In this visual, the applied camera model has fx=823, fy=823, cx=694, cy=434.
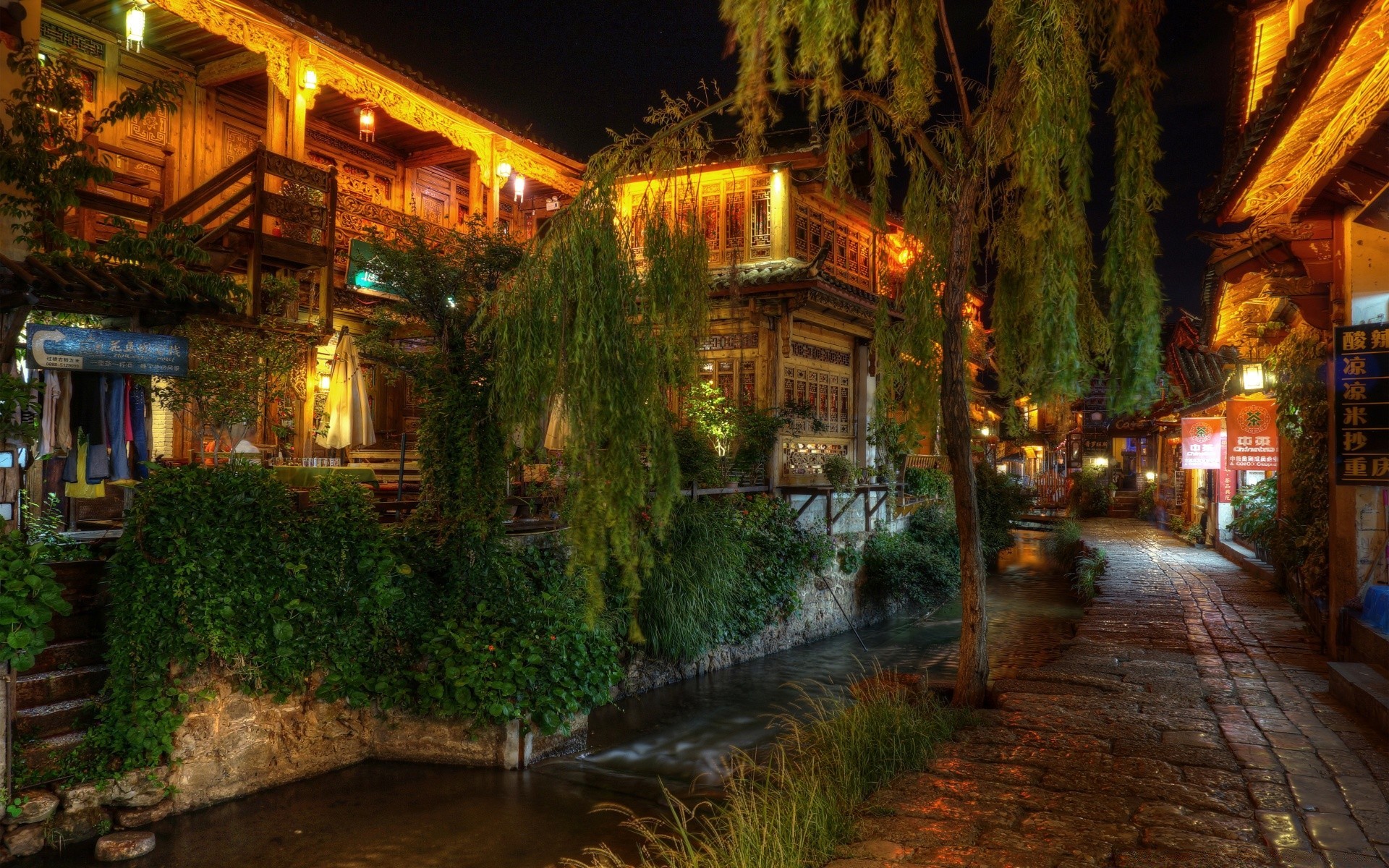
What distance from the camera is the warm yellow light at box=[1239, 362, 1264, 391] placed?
13539mm

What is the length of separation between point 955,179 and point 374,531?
6.43m

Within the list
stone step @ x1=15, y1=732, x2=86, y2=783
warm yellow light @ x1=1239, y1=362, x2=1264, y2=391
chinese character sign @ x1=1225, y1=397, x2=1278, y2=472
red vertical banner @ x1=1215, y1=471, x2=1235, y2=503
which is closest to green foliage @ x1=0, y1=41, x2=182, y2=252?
stone step @ x1=15, y1=732, x2=86, y2=783

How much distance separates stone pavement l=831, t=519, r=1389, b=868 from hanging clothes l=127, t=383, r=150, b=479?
7.73 m

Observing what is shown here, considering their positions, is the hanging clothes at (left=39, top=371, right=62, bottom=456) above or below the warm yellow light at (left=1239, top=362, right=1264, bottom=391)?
below

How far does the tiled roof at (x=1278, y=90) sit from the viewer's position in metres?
5.09

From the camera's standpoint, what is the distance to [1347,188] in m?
7.35

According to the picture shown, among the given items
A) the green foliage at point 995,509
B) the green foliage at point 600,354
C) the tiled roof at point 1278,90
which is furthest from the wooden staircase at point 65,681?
the green foliage at point 995,509

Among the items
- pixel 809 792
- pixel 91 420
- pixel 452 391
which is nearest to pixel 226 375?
pixel 91 420

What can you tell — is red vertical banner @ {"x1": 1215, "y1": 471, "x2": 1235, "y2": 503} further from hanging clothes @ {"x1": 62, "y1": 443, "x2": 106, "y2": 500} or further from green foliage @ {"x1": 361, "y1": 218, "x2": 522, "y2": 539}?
hanging clothes @ {"x1": 62, "y1": 443, "x2": 106, "y2": 500}

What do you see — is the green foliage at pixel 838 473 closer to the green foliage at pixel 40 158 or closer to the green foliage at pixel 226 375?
the green foliage at pixel 226 375

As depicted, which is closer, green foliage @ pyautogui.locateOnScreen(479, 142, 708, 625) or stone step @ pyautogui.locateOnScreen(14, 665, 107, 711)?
green foliage @ pyautogui.locateOnScreen(479, 142, 708, 625)

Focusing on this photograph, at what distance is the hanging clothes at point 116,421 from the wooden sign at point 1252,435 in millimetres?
17114

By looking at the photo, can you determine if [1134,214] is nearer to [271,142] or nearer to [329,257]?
[329,257]

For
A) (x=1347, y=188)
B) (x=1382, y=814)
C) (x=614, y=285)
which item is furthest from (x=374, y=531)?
(x=1347, y=188)
